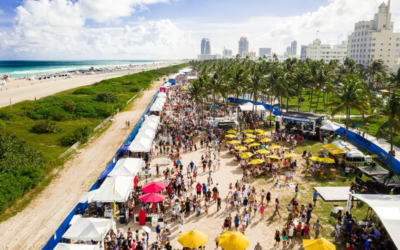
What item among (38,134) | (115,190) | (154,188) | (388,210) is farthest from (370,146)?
(38,134)

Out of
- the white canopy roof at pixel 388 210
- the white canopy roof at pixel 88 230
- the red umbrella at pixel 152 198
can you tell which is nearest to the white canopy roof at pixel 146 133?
the red umbrella at pixel 152 198

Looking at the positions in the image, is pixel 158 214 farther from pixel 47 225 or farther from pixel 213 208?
pixel 47 225

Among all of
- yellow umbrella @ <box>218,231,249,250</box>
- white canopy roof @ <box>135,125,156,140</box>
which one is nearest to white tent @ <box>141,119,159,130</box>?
white canopy roof @ <box>135,125,156,140</box>

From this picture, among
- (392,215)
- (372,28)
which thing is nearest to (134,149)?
(392,215)

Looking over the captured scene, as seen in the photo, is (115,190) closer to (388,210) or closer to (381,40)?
(388,210)

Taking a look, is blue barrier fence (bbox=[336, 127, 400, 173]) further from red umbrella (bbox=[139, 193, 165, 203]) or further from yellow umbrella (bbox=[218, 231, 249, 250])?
red umbrella (bbox=[139, 193, 165, 203])

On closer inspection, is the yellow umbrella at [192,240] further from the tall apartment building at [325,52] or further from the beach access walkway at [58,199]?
the tall apartment building at [325,52]

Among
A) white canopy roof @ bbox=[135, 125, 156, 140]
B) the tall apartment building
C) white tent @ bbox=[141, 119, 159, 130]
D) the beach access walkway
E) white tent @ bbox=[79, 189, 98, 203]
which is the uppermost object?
the tall apartment building
